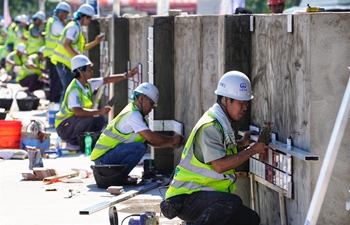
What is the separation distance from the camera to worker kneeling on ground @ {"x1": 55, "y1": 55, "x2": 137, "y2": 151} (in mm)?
13344

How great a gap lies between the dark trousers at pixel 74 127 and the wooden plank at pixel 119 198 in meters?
3.14

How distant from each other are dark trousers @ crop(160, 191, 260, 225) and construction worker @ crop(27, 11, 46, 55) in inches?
701

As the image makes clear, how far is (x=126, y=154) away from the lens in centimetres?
1073

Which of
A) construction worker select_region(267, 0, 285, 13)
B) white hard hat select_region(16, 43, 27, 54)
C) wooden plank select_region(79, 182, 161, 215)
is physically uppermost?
construction worker select_region(267, 0, 285, 13)

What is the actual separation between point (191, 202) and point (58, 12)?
11604mm

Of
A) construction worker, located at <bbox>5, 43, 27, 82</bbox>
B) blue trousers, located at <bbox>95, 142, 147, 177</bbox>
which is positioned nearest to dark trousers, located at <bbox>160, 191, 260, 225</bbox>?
blue trousers, located at <bbox>95, 142, 147, 177</bbox>

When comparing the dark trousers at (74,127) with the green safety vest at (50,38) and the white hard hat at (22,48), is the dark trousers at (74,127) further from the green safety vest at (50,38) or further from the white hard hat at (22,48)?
the white hard hat at (22,48)

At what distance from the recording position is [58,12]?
1852 cm

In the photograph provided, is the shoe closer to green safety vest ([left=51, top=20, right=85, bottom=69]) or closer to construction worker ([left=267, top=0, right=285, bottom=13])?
green safety vest ([left=51, top=20, right=85, bottom=69])

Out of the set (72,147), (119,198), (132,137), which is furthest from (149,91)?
(72,147)

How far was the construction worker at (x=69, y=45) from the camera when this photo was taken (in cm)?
1636

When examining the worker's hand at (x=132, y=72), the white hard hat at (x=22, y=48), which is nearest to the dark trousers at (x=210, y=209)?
the worker's hand at (x=132, y=72)

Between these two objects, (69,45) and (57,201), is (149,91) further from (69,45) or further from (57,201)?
(69,45)

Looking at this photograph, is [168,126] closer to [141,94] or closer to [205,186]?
[141,94]
